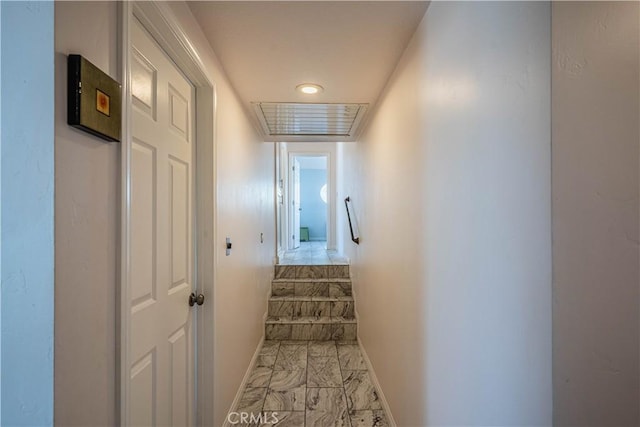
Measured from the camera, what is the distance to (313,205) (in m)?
8.86

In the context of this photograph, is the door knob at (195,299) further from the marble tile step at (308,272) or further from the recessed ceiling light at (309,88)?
the marble tile step at (308,272)

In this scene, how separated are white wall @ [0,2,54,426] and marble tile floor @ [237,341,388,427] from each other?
→ 5.54 ft

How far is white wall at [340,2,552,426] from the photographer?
2.11 ft

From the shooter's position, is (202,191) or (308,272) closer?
(202,191)

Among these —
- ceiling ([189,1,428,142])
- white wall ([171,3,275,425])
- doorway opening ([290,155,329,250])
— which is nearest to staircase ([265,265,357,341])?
white wall ([171,3,275,425])

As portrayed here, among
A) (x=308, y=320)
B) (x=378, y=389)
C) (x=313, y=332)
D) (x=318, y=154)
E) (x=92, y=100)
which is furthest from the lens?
(x=318, y=154)

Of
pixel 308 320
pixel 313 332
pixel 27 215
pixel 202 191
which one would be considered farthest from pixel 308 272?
pixel 27 215

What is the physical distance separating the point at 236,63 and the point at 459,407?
1883mm

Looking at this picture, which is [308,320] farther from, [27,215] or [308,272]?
[27,215]

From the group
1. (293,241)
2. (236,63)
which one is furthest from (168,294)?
(293,241)

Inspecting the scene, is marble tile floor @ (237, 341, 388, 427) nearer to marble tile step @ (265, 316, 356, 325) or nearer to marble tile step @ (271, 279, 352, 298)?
marble tile step @ (265, 316, 356, 325)

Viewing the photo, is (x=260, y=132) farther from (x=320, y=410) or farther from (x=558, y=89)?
(x=558, y=89)

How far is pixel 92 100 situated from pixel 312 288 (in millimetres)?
3237

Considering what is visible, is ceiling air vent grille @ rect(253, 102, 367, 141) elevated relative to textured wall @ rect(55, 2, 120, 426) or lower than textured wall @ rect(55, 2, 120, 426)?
elevated
